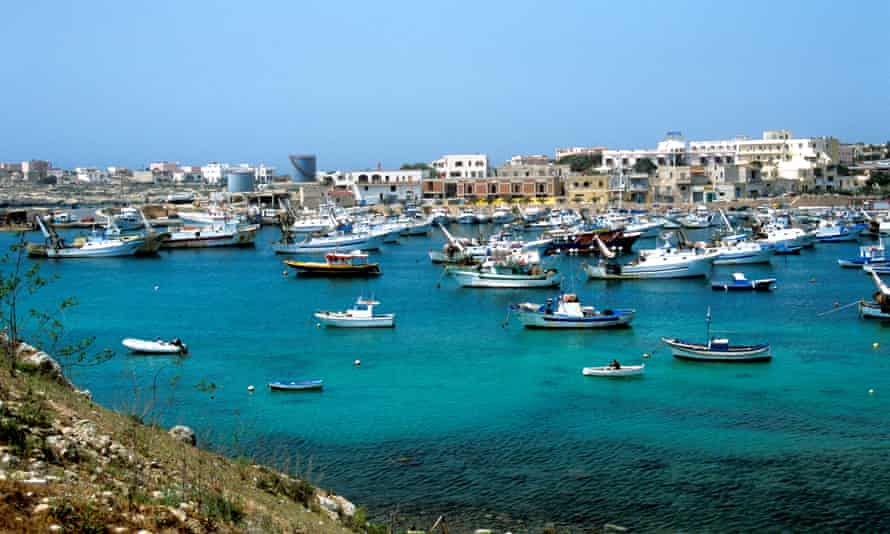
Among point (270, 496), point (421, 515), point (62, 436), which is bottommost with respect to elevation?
point (421, 515)

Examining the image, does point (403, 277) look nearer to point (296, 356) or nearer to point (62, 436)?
point (296, 356)

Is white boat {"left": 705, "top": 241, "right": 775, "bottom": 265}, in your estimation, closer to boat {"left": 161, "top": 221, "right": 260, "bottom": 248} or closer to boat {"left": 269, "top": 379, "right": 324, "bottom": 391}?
boat {"left": 269, "top": 379, "right": 324, "bottom": 391}

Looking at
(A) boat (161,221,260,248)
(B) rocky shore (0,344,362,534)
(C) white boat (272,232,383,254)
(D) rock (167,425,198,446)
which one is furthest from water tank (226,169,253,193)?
(B) rocky shore (0,344,362,534)

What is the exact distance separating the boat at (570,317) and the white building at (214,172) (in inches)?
4553

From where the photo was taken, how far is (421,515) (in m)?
10.2

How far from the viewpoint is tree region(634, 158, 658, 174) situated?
7939 cm

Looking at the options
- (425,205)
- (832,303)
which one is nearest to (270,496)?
(832,303)

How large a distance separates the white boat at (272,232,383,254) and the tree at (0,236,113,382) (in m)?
11.3

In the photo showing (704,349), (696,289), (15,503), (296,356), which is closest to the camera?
(15,503)

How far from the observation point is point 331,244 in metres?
45.3

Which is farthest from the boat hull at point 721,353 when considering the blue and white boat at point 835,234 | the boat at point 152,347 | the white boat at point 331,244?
the blue and white boat at point 835,234

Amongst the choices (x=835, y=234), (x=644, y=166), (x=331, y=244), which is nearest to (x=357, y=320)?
(x=331, y=244)

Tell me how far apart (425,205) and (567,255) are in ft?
107

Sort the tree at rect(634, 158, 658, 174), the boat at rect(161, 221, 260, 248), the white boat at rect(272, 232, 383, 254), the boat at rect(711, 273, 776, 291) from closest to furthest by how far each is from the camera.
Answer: the boat at rect(711, 273, 776, 291) → the white boat at rect(272, 232, 383, 254) → the boat at rect(161, 221, 260, 248) → the tree at rect(634, 158, 658, 174)
